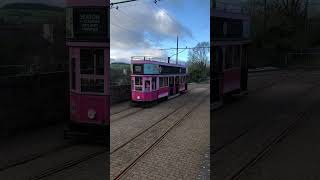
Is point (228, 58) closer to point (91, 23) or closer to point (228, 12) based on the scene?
point (228, 12)

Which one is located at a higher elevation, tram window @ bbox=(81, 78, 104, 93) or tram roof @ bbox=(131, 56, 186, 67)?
tram roof @ bbox=(131, 56, 186, 67)

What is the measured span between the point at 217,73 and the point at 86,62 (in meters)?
0.74

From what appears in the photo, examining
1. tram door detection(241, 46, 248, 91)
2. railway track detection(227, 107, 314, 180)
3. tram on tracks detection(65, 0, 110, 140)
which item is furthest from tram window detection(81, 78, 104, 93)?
railway track detection(227, 107, 314, 180)

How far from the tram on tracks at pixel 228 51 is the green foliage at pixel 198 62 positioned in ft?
0.12

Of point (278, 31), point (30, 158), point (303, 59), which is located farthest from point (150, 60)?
point (30, 158)

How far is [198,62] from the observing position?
6.54 ft

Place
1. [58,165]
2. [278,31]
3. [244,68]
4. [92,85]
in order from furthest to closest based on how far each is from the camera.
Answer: [58,165] < [278,31] < [244,68] < [92,85]

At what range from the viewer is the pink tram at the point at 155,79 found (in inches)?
77.3

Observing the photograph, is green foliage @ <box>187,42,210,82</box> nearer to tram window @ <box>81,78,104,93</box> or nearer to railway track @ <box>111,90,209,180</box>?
railway track @ <box>111,90,209,180</box>

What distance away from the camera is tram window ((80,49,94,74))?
214 cm

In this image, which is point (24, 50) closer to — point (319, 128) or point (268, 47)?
point (268, 47)

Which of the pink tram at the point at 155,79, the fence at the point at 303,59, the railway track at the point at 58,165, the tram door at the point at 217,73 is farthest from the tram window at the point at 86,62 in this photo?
the fence at the point at 303,59

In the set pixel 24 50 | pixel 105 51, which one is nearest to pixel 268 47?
pixel 105 51

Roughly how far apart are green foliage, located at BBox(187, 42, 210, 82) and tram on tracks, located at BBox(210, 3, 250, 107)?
0.04 meters
